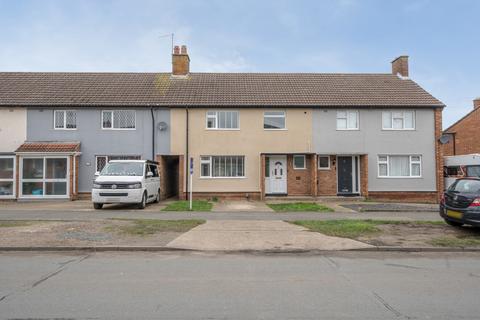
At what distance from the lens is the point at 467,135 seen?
30.8 metres

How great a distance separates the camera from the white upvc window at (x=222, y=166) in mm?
22141

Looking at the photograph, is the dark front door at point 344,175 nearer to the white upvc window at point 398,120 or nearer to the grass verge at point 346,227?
the white upvc window at point 398,120

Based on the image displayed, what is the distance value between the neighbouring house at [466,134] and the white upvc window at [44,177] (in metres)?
25.4

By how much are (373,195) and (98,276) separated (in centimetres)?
1821

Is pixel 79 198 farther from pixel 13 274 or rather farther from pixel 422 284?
pixel 422 284

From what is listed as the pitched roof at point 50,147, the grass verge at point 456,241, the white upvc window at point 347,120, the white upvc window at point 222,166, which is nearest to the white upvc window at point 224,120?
the white upvc window at point 222,166

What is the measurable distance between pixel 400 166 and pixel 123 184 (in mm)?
14873

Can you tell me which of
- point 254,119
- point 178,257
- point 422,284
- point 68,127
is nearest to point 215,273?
point 178,257

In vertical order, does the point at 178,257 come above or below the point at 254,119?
below

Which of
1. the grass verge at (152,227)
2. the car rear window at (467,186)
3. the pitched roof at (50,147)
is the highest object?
the pitched roof at (50,147)

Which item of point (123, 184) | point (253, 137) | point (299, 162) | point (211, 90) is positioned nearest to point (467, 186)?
point (299, 162)

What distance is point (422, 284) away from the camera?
620 centimetres

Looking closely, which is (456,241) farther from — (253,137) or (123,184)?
(253,137)

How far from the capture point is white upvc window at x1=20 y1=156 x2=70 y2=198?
69.1 feet
